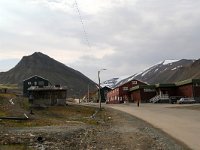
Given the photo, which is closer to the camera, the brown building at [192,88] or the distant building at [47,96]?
the distant building at [47,96]

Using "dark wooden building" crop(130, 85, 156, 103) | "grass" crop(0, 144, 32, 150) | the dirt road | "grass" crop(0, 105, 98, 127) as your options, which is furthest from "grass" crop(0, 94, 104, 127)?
"dark wooden building" crop(130, 85, 156, 103)

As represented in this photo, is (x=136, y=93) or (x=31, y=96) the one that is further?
(x=136, y=93)

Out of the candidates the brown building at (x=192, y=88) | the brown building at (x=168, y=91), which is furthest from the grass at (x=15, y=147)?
the brown building at (x=168, y=91)

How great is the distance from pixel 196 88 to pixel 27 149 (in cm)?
10158

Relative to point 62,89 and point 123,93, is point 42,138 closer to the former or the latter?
point 62,89

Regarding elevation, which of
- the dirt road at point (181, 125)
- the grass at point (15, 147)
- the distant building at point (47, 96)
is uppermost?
→ the distant building at point (47, 96)

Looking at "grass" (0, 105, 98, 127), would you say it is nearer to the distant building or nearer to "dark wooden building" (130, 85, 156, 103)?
the distant building

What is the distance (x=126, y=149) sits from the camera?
22781 mm

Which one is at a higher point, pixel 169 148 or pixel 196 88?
pixel 196 88

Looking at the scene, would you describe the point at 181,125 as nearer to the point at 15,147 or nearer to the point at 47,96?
the point at 15,147

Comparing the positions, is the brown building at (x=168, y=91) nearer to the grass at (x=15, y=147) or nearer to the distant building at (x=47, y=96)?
the distant building at (x=47, y=96)

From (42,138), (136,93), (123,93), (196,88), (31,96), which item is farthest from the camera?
(123,93)

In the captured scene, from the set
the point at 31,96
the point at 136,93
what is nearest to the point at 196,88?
the point at 136,93

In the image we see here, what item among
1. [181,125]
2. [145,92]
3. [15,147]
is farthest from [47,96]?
[15,147]
